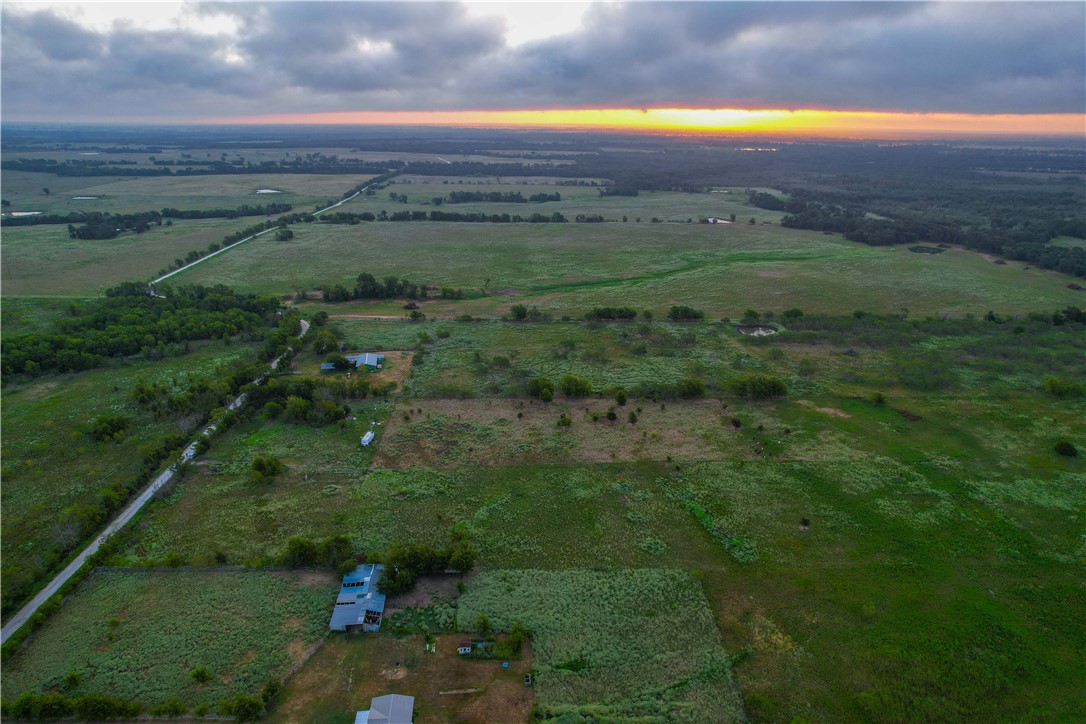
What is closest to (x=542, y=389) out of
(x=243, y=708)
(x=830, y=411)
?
(x=830, y=411)

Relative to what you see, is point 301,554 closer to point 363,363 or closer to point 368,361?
point 363,363

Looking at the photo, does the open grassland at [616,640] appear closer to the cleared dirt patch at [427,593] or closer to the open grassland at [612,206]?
the cleared dirt patch at [427,593]

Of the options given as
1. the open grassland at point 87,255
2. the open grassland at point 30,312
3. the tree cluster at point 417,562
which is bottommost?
the tree cluster at point 417,562

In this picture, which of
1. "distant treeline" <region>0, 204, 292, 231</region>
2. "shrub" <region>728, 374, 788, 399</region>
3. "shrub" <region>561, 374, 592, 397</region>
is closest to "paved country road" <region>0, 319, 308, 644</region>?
"shrub" <region>561, 374, 592, 397</region>

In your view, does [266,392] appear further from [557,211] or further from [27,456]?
[557,211]

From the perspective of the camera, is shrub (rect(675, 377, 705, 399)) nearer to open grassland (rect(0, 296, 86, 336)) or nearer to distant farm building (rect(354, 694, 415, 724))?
distant farm building (rect(354, 694, 415, 724))

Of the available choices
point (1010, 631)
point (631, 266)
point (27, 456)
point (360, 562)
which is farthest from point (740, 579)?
point (631, 266)

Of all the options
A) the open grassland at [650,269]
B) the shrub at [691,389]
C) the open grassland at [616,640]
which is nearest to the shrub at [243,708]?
the open grassland at [616,640]

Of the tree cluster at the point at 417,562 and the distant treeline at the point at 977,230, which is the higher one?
the distant treeline at the point at 977,230
